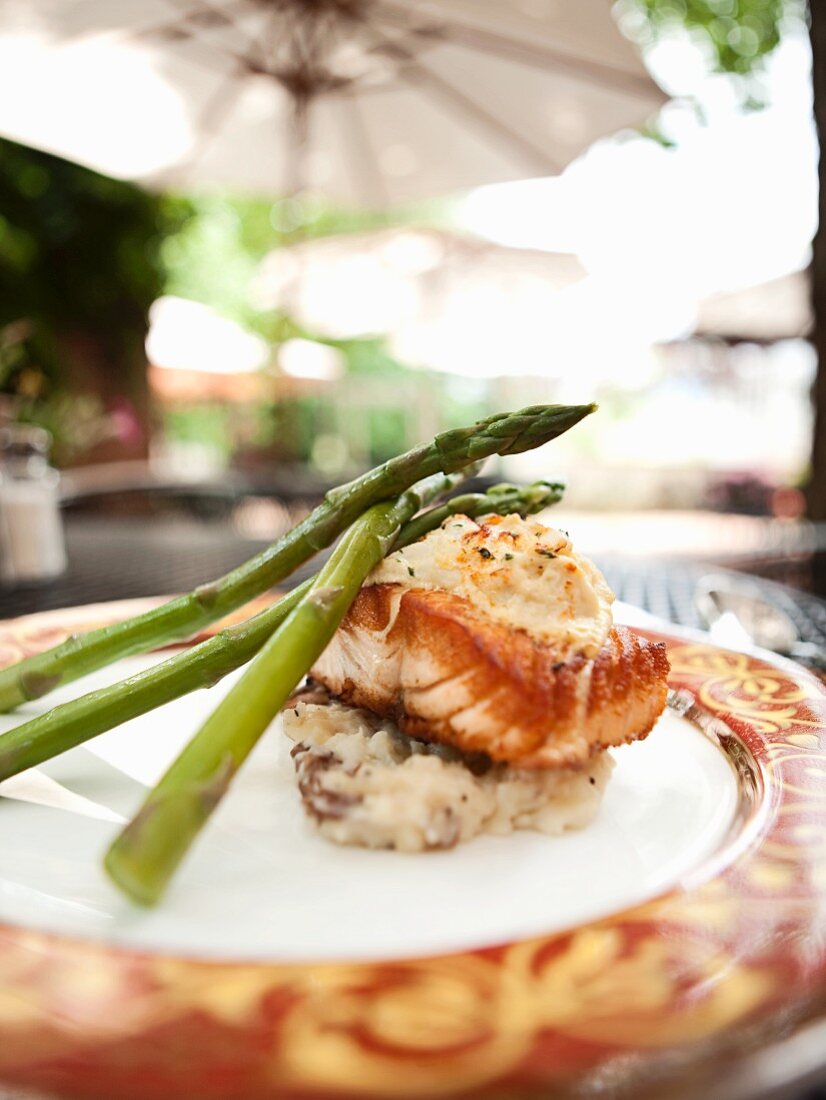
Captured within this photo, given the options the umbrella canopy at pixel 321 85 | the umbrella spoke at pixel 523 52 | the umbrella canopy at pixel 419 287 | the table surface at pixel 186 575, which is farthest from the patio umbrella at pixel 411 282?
the table surface at pixel 186 575

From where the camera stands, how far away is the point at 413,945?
92cm

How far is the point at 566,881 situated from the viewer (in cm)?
106

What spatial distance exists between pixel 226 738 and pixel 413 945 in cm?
40

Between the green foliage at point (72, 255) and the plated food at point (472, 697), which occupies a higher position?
the green foliage at point (72, 255)

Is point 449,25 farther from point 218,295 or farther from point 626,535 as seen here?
point 218,295

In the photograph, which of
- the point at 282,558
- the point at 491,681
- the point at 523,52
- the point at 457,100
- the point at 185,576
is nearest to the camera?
the point at 491,681

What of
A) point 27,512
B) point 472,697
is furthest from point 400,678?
point 27,512

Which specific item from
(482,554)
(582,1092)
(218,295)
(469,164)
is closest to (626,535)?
(469,164)

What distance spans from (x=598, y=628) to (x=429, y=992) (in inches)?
28.9

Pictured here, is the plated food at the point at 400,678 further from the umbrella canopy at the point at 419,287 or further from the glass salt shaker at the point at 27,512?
the umbrella canopy at the point at 419,287

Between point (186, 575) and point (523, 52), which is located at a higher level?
point (523, 52)

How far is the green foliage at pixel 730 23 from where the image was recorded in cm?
1085

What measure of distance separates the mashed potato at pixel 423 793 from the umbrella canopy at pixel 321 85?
522 cm

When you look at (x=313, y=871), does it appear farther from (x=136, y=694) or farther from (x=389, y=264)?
(x=389, y=264)
